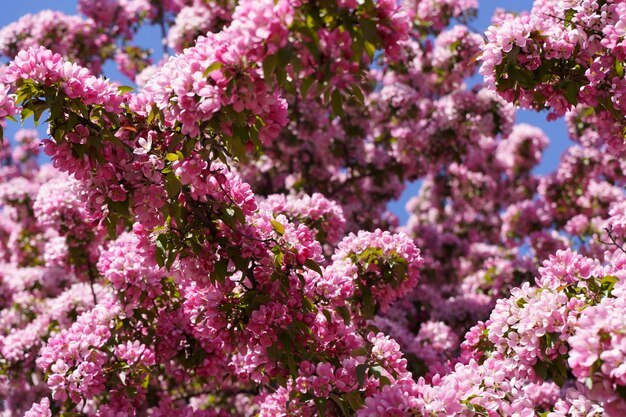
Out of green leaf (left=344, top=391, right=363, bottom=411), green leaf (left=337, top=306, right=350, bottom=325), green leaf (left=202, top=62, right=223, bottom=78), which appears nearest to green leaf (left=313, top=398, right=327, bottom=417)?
green leaf (left=344, top=391, right=363, bottom=411)

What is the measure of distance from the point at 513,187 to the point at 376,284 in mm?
9974

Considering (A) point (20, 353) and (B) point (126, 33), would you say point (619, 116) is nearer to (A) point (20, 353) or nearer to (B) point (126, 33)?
(A) point (20, 353)

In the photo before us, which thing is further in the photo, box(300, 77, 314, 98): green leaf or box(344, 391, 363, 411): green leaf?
box(344, 391, 363, 411): green leaf

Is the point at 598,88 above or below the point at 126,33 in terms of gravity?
below

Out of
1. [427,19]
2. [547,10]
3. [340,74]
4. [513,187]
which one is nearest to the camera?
[340,74]

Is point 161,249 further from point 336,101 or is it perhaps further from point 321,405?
point 336,101

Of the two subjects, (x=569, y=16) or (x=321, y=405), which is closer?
(x=321, y=405)

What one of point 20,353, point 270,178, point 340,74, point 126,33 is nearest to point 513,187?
point 270,178

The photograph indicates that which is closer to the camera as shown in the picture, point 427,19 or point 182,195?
point 182,195

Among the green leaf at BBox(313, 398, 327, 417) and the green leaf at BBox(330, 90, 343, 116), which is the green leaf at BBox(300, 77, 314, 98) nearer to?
the green leaf at BBox(330, 90, 343, 116)

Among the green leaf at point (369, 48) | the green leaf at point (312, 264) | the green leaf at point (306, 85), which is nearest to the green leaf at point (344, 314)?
the green leaf at point (312, 264)

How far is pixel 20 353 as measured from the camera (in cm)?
697

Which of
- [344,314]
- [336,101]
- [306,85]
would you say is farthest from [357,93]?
[344,314]

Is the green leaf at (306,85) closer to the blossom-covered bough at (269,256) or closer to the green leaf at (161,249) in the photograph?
the blossom-covered bough at (269,256)
